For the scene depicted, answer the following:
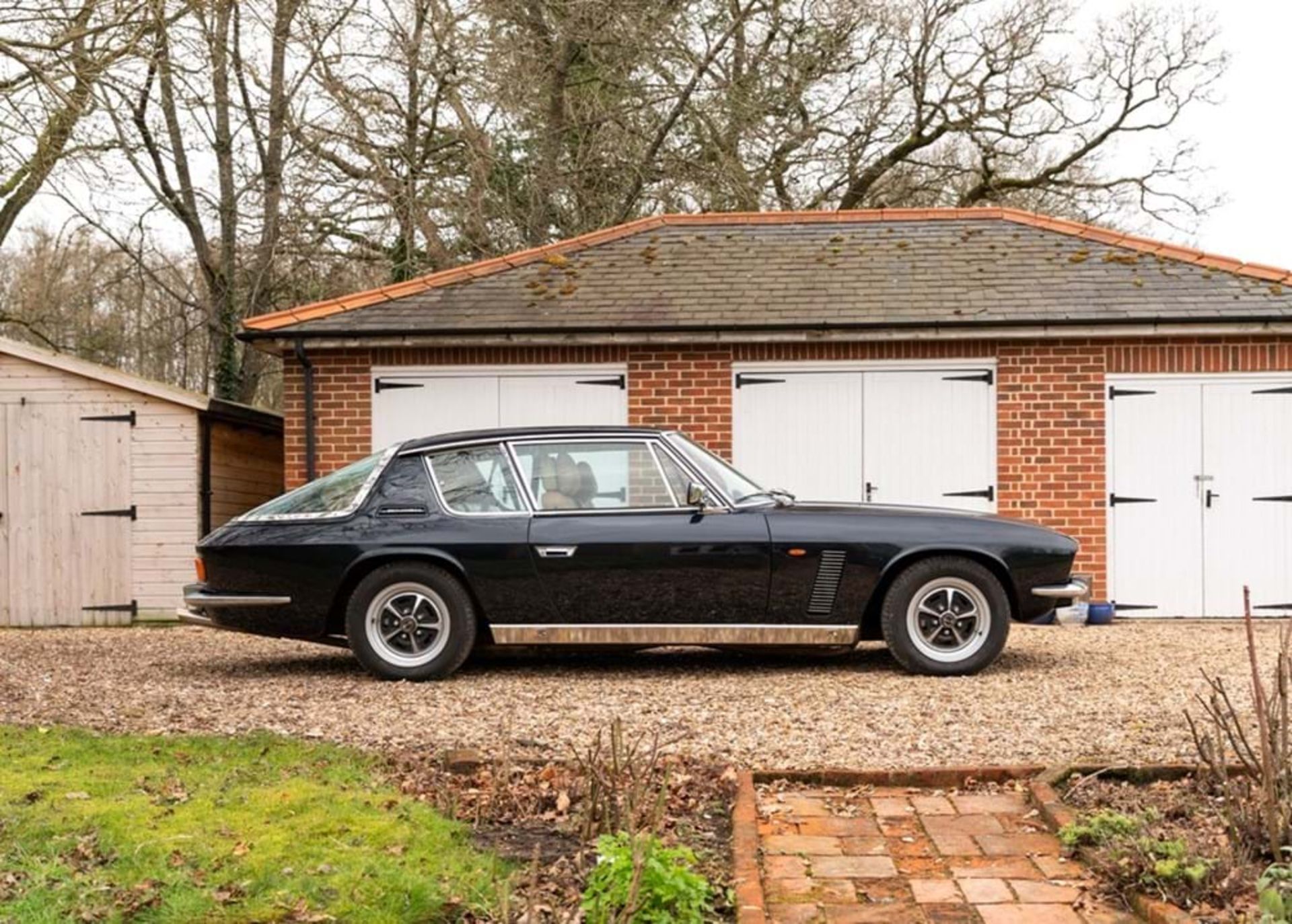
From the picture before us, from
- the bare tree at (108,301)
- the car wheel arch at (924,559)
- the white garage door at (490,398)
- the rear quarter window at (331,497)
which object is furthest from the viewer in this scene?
the bare tree at (108,301)

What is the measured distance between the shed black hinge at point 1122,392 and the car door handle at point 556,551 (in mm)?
5998

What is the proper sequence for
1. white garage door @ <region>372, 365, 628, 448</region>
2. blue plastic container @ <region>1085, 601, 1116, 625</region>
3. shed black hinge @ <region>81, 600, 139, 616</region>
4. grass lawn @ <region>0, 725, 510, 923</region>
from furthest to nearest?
1. shed black hinge @ <region>81, 600, 139, 616</region>
2. white garage door @ <region>372, 365, 628, 448</region>
3. blue plastic container @ <region>1085, 601, 1116, 625</region>
4. grass lawn @ <region>0, 725, 510, 923</region>

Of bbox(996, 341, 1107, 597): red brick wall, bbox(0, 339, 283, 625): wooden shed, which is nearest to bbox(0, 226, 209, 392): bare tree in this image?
bbox(0, 339, 283, 625): wooden shed

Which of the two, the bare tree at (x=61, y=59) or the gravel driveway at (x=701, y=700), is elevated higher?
the bare tree at (x=61, y=59)

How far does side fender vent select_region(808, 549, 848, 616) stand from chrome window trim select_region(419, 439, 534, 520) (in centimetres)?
169

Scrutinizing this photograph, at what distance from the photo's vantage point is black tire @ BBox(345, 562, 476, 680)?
24.9ft

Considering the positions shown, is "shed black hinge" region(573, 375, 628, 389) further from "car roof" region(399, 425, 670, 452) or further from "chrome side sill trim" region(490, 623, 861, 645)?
"chrome side sill trim" region(490, 623, 861, 645)

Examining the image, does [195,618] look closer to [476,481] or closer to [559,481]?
[476,481]

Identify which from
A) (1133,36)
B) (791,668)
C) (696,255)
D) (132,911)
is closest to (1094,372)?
(696,255)

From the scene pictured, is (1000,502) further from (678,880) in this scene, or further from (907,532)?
(678,880)

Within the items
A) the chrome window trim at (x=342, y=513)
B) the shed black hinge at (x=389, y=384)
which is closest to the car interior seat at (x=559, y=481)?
the chrome window trim at (x=342, y=513)

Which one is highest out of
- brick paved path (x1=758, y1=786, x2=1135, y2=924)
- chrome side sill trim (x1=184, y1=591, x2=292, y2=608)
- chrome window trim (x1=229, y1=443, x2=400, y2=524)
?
chrome window trim (x1=229, y1=443, x2=400, y2=524)

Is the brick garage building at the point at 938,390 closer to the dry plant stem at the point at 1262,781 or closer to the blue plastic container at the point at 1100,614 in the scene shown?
the blue plastic container at the point at 1100,614

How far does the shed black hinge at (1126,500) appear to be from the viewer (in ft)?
37.4
